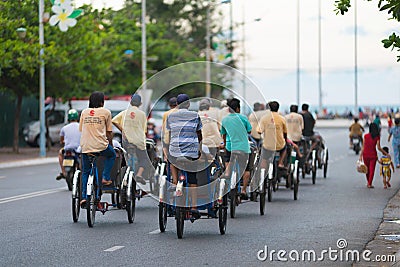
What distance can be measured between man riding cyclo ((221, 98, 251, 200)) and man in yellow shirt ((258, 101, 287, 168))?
9.01ft

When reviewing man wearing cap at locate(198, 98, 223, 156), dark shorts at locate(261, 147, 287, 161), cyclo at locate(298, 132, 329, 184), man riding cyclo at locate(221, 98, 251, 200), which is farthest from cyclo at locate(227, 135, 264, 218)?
cyclo at locate(298, 132, 329, 184)

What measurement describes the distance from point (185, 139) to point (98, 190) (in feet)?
6.89

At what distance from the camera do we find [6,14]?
1373 inches

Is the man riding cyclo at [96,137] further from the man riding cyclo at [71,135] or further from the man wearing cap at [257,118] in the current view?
the man riding cyclo at [71,135]

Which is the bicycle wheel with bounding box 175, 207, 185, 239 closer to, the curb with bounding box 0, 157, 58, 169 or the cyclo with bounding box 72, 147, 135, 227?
the cyclo with bounding box 72, 147, 135, 227

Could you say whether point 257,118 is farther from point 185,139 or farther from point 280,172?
point 185,139

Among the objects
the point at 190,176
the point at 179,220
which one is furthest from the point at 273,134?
the point at 179,220

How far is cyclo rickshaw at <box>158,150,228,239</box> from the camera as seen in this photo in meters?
12.9

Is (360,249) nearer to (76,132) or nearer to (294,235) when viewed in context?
(294,235)

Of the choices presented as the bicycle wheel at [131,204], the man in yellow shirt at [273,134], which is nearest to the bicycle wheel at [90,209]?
the bicycle wheel at [131,204]

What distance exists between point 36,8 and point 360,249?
2887 cm

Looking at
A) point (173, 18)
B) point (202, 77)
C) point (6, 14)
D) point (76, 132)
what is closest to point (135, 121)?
point (76, 132)

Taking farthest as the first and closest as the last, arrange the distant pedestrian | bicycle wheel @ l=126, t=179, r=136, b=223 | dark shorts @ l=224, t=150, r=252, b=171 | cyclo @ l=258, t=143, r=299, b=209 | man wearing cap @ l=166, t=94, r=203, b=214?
the distant pedestrian, cyclo @ l=258, t=143, r=299, b=209, dark shorts @ l=224, t=150, r=252, b=171, bicycle wheel @ l=126, t=179, r=136, b=223, man wearing cap @ l=166, t=94, r=203, b=214

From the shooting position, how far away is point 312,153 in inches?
952
